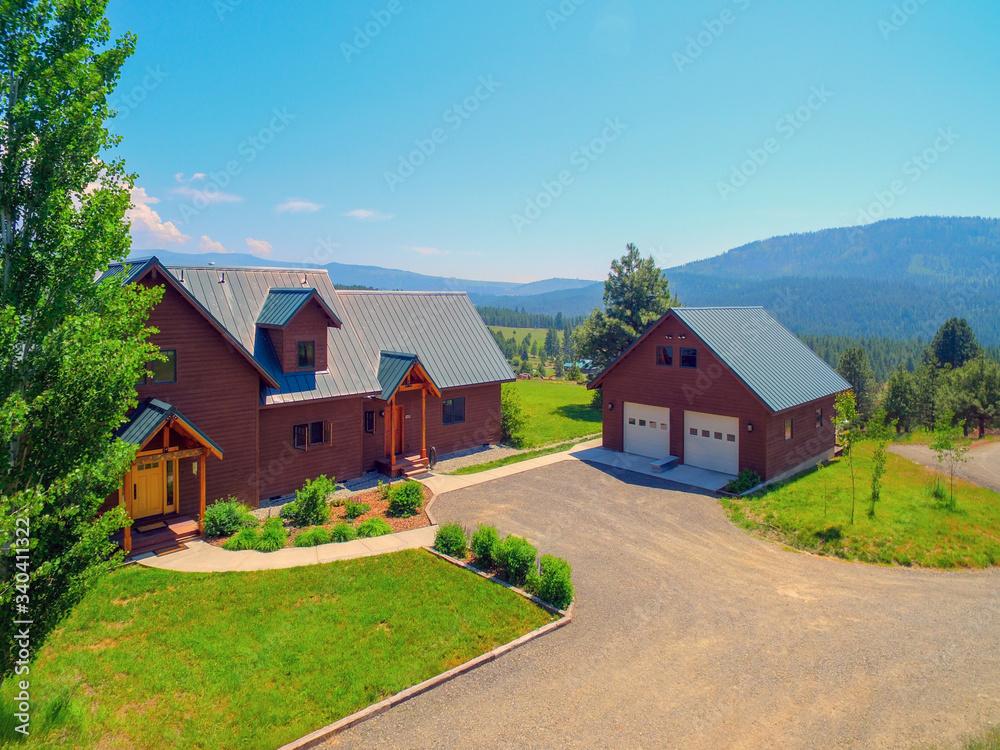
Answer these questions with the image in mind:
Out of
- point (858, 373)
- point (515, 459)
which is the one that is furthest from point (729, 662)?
point (858, 373)

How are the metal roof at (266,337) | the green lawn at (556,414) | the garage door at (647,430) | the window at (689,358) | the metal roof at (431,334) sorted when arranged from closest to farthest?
the metal roof at (266,337)
the window at (689,358)
the metal roof at (431,334)
the garage door at (647,430)
the green lawn at (556,414)

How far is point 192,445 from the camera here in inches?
624

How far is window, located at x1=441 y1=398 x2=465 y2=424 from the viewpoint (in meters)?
25.7

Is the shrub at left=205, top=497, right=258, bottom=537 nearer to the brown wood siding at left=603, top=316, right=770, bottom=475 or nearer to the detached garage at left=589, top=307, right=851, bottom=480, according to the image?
the detached garage at left=589, top=307, right=851, bottom=480

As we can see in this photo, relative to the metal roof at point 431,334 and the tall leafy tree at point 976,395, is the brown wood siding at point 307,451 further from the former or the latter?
the tall leafy tree at point 976,395

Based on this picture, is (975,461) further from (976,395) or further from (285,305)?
(285,305)

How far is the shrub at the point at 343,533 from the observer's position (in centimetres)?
1533

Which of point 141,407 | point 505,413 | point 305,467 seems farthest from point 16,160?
point 505,413

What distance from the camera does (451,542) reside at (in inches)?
567

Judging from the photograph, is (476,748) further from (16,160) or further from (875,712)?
(16,160)

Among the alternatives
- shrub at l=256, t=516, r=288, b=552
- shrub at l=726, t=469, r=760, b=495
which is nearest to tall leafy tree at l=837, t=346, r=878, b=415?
shrub at l=726, t=469, r=760, b=495

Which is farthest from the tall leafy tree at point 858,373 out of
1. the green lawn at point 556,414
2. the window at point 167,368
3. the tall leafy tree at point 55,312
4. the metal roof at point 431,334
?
the tall leafy tree at point 55,312

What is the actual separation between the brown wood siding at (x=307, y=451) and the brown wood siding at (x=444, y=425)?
0.67 metres

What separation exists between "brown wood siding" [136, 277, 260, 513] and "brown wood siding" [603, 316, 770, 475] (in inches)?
628
